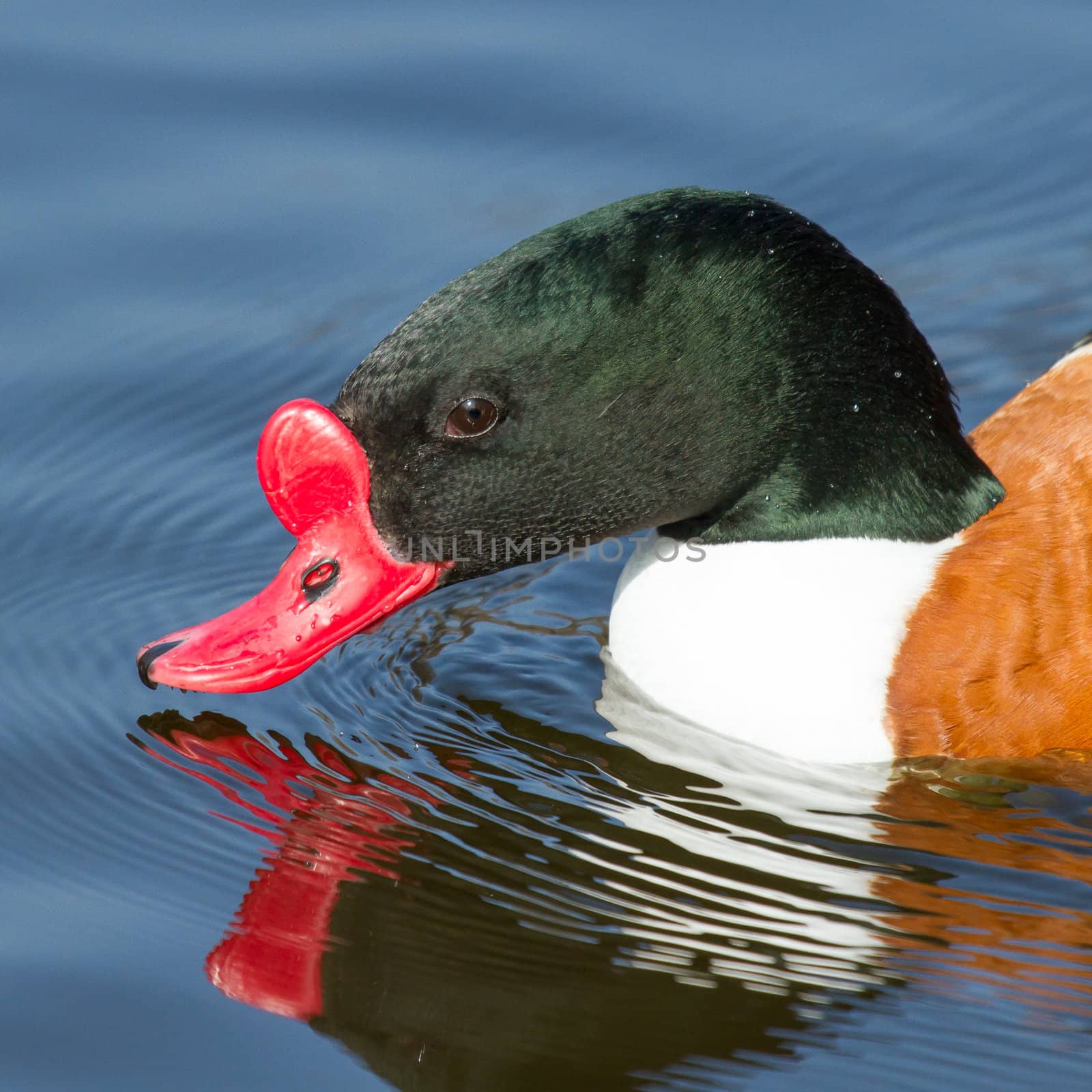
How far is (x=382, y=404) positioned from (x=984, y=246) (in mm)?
3526

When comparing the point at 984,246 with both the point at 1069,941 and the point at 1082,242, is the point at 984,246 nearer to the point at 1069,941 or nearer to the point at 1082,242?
the point at 1082,242

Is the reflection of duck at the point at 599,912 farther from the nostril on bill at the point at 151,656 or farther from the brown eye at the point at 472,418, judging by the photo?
the brown eye at the point at 472,418

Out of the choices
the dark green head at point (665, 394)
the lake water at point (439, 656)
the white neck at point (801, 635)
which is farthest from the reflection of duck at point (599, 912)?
the dark green head at point (665, 394)

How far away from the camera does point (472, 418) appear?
4375 millimetres

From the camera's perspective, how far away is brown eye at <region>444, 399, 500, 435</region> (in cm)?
434

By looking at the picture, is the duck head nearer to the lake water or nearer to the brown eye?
the brown eye

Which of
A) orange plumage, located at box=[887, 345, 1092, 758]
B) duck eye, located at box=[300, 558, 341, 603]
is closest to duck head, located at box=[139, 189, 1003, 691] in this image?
duck eye, located at box=[300, 558, 341, 603]

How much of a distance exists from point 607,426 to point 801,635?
68 cm

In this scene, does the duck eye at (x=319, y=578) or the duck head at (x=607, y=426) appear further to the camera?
the duck eye at (x=319, y=578)

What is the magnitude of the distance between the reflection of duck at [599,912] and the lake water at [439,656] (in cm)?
1

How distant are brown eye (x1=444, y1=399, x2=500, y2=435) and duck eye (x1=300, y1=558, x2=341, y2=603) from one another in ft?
1.39

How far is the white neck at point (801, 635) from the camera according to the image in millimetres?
4664

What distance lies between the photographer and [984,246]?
23.7 feet

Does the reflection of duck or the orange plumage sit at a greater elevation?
the orange plumage
